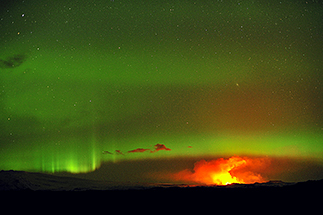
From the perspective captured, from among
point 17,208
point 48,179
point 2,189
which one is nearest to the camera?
point 17,208

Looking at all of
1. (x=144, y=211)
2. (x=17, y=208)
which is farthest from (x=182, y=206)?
(x=17, y=208)

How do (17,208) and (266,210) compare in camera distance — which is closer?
(266,210)

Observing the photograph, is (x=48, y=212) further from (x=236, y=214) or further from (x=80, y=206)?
(x=236, y=214)

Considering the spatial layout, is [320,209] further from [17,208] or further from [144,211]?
[17,208]

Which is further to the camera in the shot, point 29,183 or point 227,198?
point 29,183

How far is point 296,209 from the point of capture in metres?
19.2

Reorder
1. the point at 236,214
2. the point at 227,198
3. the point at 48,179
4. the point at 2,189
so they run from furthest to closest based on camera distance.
Answer: 1. the point at 48,179
2. the point at 2,189
3. the point at 227,198
4. the point at 236,214

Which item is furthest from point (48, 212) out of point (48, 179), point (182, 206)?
point (48, 179)

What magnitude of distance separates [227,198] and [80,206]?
1256cm

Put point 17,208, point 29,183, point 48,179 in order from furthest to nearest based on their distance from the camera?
point 48,179 → point 29,183 → point 17,208

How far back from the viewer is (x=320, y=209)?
18.9 metres

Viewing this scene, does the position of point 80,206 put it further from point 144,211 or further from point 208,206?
point 208,206

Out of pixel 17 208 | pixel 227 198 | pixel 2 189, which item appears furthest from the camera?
pixel 2 189

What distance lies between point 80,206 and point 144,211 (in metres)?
6.41
